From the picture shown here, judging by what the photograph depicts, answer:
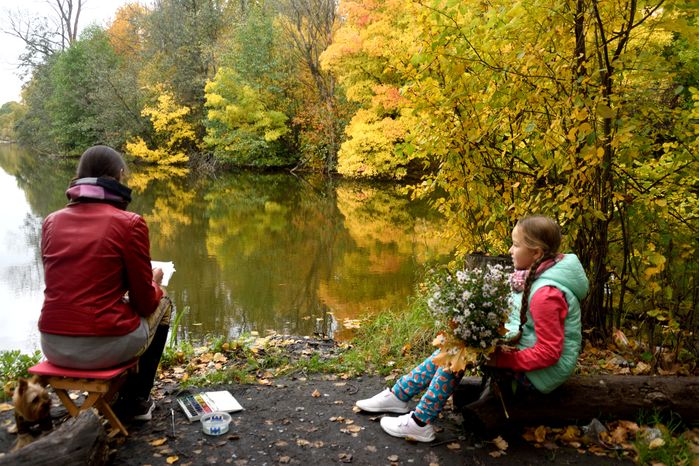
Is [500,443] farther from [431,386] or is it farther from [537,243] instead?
[537,243]

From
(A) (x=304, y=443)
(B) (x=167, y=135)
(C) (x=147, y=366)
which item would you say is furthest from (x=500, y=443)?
(B) (x=167, y=135)

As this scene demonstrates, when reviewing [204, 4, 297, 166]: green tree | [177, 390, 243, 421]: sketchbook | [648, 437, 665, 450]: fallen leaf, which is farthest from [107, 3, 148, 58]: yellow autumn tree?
[648, 437, 665, 450]: fallen leaf

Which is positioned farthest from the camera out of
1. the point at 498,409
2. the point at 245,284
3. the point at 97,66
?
the point at 97,66

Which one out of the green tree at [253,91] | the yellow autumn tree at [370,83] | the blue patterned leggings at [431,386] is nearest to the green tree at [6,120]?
the green tree at [253,91]

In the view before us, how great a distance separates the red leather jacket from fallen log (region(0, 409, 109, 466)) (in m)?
0.43

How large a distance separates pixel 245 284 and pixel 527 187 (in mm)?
5887

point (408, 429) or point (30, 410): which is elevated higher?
point (30, 410)

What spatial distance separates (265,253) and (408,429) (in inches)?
342

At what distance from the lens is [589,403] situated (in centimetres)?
295

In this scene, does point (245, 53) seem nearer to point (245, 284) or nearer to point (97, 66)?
point (97, 66)

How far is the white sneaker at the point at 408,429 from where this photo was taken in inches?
116

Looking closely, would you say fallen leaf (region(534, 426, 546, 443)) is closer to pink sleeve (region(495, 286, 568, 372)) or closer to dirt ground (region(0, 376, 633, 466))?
dirt ground (region(0, 376, 633, 466))

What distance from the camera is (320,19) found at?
958 inches

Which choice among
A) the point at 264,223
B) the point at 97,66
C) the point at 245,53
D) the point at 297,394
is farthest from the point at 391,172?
the point at 97,66
